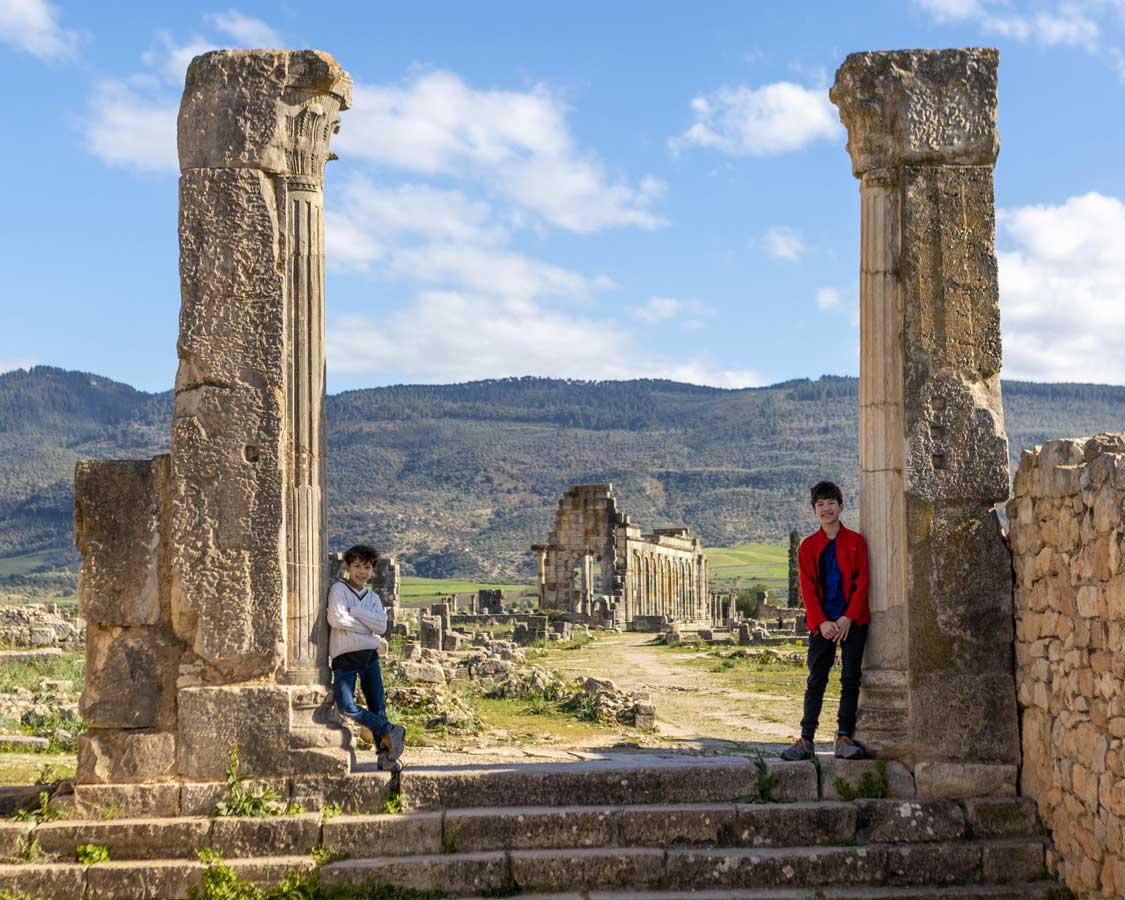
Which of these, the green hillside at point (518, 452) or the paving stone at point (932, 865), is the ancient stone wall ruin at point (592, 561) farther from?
the green hillside at point (518, 452)

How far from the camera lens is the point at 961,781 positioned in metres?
7.45

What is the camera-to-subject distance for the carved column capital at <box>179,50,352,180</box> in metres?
7.61

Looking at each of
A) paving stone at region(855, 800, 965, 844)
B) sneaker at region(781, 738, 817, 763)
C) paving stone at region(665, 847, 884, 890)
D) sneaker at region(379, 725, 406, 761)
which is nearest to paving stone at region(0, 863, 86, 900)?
sneaker at region(379, 725, 406, 761)

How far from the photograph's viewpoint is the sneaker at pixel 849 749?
24.9 ft

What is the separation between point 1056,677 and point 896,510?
Answer: 134 cm

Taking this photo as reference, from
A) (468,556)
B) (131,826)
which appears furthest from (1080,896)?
(468,556)

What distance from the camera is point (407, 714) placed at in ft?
41.4

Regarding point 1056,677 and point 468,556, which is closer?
point 1056,677

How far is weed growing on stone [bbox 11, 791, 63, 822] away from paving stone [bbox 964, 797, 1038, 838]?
5.11m

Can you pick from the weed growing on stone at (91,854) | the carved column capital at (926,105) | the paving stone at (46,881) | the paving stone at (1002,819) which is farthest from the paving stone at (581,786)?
the carved column capital at (926,105)

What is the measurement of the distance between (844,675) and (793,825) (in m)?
0.97

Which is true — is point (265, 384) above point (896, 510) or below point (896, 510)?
above

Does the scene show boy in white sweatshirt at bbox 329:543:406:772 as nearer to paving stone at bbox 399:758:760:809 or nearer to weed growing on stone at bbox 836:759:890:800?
paving stone at bbox 399:758:760:809

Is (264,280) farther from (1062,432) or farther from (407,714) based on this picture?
(1062,432)
